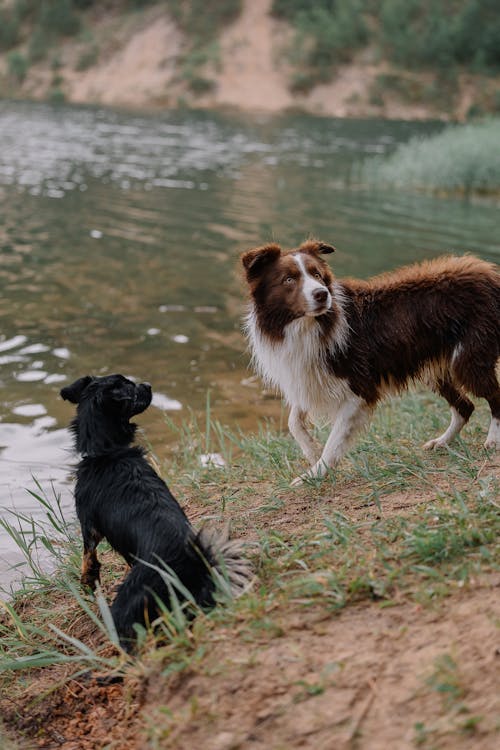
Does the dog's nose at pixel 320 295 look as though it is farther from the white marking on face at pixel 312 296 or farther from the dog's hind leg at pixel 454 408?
the dog's hind leg at pixel 454 408

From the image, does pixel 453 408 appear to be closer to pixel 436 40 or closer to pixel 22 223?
pixel 22 223

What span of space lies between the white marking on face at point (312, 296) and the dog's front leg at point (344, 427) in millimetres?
659

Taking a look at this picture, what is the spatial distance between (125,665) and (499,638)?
1.45 meters

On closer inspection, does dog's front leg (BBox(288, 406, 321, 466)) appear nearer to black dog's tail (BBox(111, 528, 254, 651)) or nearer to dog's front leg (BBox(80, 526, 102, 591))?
dog's front leg (BBox(80, 526, 102, 591))

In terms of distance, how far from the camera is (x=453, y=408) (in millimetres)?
5195

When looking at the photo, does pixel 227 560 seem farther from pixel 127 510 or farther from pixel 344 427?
pixel 344 427

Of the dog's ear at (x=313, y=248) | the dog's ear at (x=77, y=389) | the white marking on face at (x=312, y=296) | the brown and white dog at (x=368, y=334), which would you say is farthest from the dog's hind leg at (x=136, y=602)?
the dog's ear at (x=313, y=248)

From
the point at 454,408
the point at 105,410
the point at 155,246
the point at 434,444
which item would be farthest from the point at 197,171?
the point at 105,410

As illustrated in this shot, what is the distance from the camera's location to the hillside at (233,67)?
41.0m

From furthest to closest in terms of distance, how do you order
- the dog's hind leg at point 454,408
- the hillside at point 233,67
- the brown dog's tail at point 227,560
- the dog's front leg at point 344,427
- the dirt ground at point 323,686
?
the hillside at point 233,67 → the dog's hind leg at point 454,408 → the dog's front leg at point 344,427 → the brown dog's tail at point 227,560 → the dirt ground at point 323,686

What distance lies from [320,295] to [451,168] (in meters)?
16.0

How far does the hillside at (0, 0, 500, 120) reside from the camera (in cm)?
4100

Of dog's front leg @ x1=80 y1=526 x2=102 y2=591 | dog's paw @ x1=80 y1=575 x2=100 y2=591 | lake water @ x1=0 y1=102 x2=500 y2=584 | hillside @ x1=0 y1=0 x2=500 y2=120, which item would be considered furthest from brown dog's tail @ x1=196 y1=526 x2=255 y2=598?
hillside @ x1=0 y1=0 x2=500 y2=120

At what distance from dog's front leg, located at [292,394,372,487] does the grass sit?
15377 millimetres
